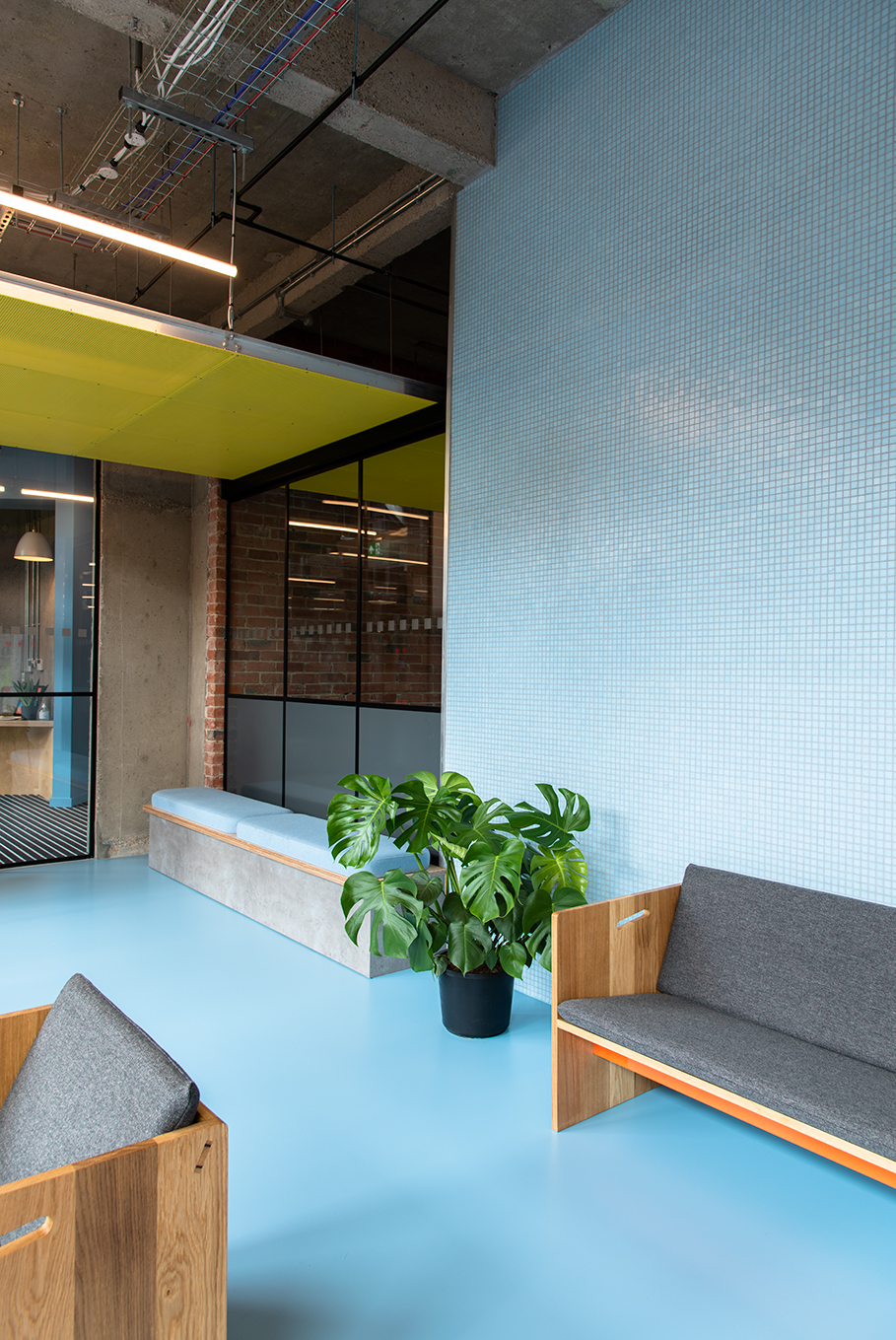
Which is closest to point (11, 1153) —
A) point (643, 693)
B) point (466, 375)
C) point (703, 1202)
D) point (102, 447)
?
point (703, 1202)

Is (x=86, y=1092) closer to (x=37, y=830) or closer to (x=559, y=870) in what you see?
(x=559, y=870)

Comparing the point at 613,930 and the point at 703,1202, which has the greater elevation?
the point at 613,930

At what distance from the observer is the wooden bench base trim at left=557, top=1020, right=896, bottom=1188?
200 centimetres

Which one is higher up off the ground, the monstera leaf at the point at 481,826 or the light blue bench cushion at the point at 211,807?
the monstera leaf at the point at 481,826

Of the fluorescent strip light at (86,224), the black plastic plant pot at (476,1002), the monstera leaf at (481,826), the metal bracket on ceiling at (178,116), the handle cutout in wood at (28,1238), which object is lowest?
the black plastic plant pot at (476,1002)

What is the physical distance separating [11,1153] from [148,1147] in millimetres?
501

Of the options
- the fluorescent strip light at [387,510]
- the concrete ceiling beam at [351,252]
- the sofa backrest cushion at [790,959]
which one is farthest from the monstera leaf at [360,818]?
the concrete ceiling beam at [351,252]

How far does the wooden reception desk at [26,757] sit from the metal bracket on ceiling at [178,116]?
4.21 metres

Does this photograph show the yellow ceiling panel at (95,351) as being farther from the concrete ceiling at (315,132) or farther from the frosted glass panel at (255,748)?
the frosted glass panel at (255,748)

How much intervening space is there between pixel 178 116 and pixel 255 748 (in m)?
4.16

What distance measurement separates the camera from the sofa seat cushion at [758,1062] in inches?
79.5

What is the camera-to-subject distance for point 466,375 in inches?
167

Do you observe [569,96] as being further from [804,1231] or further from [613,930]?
[804,1231]

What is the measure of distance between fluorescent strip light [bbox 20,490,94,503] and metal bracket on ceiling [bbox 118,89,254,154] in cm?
332
